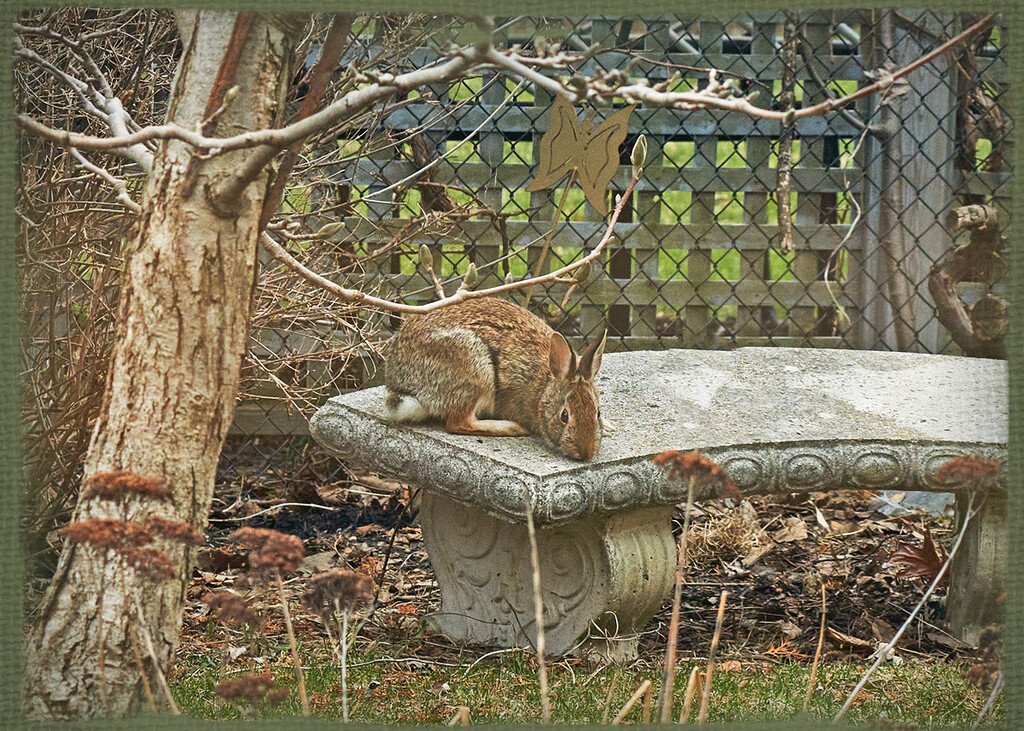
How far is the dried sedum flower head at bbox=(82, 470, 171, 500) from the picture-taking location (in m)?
1.51

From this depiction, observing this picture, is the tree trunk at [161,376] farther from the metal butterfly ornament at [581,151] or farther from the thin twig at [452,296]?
the metal butterfly ornament at [581,151]

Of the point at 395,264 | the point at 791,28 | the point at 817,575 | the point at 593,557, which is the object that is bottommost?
the point at 817,575

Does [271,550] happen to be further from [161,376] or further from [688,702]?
[688,702]

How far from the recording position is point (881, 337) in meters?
3.45

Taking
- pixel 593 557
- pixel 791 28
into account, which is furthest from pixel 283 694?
pixel 791 28

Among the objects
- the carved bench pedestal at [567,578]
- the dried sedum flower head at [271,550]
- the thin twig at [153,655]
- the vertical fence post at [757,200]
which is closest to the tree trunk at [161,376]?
the thin twig at [153,655]

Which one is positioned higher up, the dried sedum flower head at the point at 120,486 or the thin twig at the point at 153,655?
the dried sedum flower head at the point at 120,486

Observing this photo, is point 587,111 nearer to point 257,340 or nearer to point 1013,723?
point 1013,723

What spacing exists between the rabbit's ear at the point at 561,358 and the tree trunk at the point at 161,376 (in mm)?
886

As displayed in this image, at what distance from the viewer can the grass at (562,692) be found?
1762mm

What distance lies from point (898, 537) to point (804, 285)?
0.87 m

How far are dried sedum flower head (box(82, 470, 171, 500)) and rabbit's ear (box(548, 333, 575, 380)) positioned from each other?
1.02m

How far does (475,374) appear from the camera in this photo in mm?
2547

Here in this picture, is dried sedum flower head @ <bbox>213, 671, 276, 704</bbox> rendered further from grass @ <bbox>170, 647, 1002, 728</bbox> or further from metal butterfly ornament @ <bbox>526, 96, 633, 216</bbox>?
metal butterfly ornament @ <bbox>526, 96, 633, 216</bbox>
